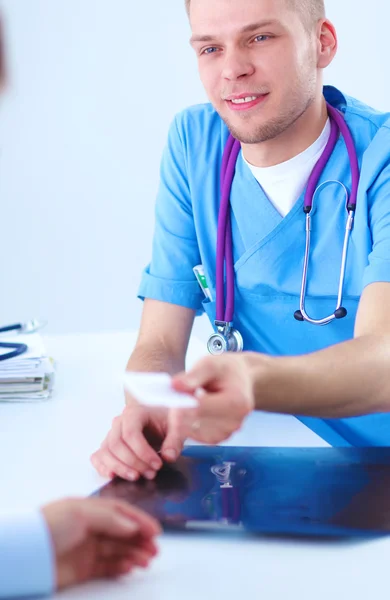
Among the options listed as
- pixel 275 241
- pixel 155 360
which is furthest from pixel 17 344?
pixel 275 241

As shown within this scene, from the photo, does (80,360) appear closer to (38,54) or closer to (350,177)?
(350,177)

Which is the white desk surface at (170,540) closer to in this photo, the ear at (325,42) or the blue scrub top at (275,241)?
the blue scrub top at (275,241)

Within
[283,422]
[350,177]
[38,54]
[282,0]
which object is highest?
[38,54]

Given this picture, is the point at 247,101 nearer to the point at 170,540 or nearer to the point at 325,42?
the point at 325,42

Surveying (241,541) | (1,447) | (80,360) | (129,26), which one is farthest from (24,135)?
(241,541)

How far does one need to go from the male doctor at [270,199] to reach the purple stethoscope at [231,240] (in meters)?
0.01

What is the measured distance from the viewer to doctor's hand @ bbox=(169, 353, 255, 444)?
825 mm

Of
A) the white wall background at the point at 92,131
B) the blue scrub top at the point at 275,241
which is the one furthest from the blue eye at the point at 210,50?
the white wall background at the point at 92,131

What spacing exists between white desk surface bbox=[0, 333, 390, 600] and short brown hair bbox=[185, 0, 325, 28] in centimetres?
68

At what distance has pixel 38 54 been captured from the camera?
334cm

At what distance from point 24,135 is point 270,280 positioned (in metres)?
2.21

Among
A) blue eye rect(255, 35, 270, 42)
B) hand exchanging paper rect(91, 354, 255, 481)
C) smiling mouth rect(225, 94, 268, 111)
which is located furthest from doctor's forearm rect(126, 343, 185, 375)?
blue eye rect(255, 35, 270, 42)

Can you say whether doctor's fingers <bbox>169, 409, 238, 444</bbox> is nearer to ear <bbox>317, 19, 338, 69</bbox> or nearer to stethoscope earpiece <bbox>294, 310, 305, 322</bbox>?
stethoscope earpiece <bbox>294, 310, 305, 322</bbox>

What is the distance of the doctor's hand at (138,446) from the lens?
1.04 meters
